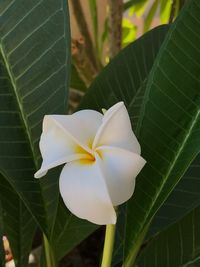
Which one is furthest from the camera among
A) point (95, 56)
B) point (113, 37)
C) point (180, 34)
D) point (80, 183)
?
point (95, 56)

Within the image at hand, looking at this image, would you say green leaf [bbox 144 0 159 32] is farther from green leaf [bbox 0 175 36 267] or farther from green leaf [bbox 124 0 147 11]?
green leaf [bbox 0 175 36 267]

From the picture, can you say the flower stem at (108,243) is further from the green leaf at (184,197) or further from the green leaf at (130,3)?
the green leaf at (130,3)

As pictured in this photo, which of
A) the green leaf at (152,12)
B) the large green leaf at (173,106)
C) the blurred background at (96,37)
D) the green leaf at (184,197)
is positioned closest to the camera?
the large green leaf at (173,106)

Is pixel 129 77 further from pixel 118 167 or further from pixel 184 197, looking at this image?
pixel 118 167

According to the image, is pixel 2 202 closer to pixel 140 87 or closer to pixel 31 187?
pixel 31 187

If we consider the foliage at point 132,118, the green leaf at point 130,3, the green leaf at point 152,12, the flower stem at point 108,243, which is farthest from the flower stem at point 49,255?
the green leaf at point 152,12

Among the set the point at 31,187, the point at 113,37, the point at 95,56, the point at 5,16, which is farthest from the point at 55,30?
the point at 95,56
